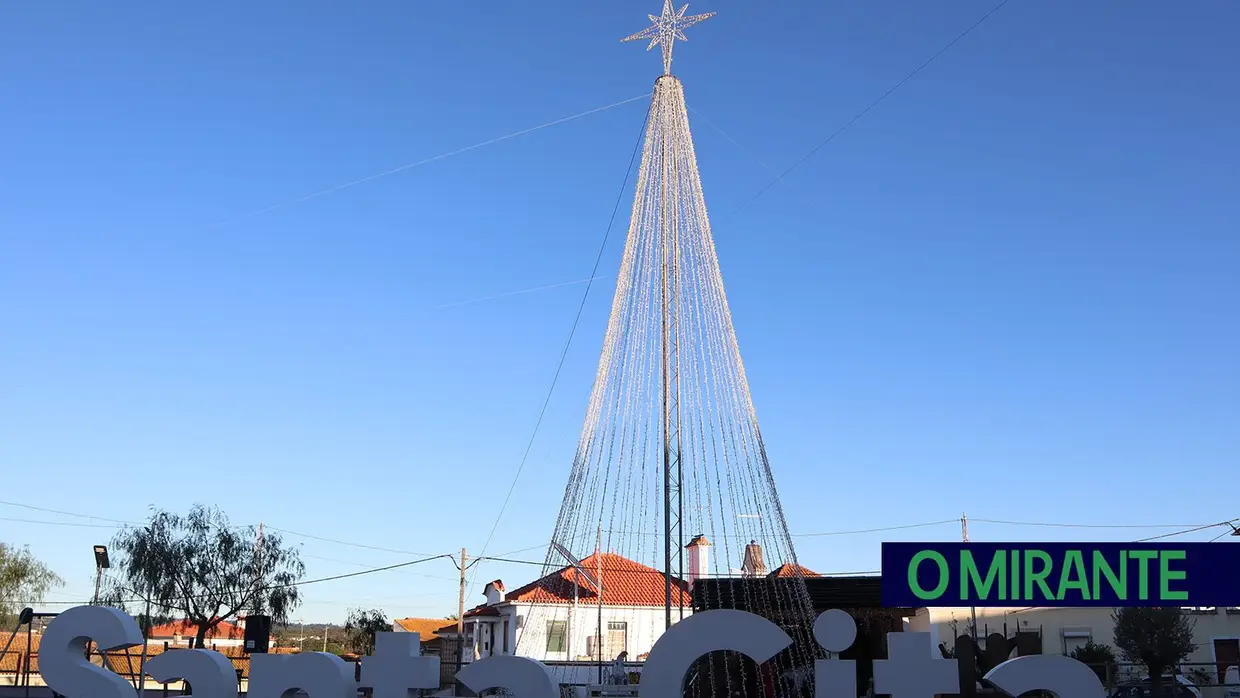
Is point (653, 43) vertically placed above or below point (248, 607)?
above

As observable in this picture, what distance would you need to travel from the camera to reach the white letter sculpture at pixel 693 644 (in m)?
15.2

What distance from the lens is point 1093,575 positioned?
16.8 metres

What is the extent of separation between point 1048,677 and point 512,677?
7008 millimetres

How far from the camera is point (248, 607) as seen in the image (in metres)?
44.6

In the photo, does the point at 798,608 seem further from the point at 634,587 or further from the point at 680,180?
the point at 634,587

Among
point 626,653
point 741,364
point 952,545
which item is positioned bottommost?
point 626,653

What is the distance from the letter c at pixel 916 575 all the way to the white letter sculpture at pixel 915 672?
1.80 m

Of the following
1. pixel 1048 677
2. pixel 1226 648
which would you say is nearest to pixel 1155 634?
pixel 1226 648

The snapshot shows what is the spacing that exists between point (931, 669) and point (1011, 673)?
3.28ft

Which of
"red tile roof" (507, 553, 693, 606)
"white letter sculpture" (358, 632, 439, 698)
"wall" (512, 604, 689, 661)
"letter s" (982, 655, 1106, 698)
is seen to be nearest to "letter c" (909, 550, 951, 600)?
"letter s" (982, 655, 1106, 698)

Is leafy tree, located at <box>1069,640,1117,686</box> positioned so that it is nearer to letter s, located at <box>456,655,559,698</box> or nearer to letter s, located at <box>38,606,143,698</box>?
letter s, located at <box>456,655,559,698</box>

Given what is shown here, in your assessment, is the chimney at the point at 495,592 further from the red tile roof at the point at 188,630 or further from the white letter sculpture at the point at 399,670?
the white letter sculpture at the point at 399,670

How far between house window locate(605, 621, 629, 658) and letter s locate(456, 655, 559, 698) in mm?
33968

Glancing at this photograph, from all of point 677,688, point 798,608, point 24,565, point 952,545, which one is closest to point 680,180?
point 952,545
